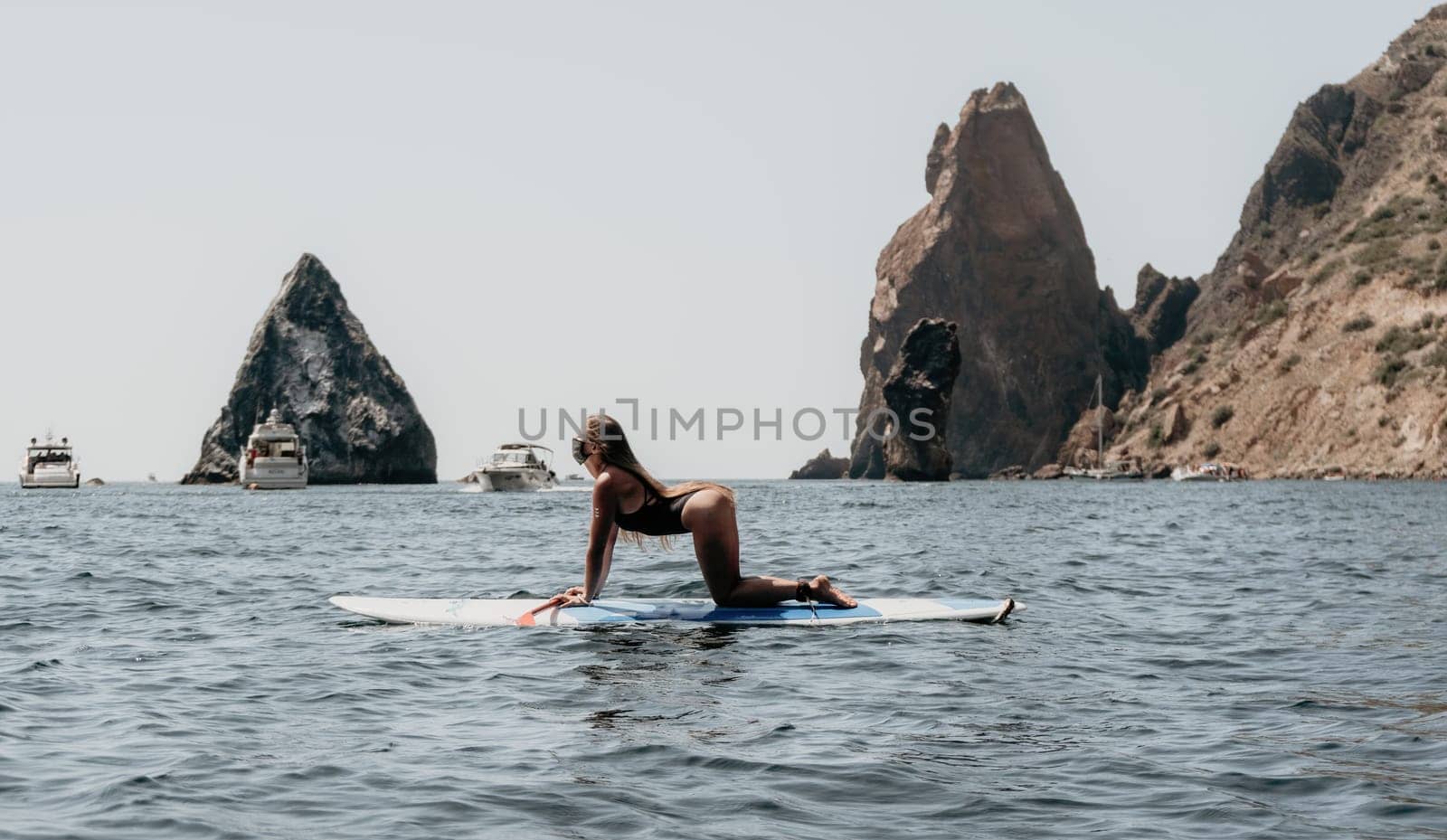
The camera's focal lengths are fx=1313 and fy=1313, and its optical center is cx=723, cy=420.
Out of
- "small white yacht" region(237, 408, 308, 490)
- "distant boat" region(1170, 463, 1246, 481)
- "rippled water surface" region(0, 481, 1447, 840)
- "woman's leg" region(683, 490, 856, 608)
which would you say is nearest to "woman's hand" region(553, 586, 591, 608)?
"rippled water surface" region(0, 481, 1447, 840)

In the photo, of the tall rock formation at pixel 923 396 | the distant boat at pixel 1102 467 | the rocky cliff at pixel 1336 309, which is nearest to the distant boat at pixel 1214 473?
the rocky cliff at pixel 1336 309

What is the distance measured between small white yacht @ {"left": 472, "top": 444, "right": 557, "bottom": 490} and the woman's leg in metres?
79.3

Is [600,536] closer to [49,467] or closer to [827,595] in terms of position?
[827,595]

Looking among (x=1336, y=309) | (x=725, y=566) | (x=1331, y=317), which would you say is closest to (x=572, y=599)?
(x=725, y=566)

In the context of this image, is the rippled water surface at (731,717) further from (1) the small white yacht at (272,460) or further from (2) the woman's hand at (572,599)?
(1) the small white yacht at (272,460)

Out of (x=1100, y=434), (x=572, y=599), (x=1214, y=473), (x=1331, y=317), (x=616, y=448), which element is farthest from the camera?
(x=1100, y=434)

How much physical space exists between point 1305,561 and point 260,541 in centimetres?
2271

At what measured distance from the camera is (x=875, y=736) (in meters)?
8.16

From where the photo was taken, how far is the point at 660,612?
42.7 ft

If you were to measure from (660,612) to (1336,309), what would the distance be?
120460mm

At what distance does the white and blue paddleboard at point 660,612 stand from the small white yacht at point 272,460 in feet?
348

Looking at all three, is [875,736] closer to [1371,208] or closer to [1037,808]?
[1037,808]

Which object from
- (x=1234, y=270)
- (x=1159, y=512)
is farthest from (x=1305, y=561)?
(x=1234, y=270)

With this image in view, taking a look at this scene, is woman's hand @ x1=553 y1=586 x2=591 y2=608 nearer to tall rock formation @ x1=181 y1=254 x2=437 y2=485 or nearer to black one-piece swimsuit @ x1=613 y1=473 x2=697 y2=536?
black one-piece swimsuit @ x1=613 y1=473 x2=697 y2=536
